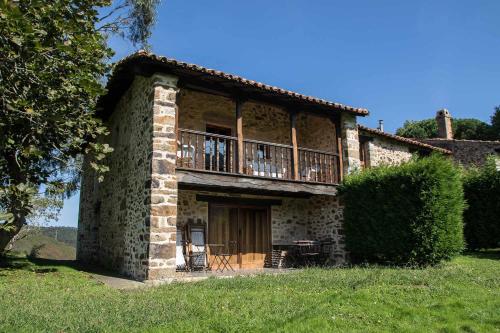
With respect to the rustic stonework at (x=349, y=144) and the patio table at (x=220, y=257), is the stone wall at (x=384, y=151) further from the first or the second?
the patio table at (x=220, y=257)

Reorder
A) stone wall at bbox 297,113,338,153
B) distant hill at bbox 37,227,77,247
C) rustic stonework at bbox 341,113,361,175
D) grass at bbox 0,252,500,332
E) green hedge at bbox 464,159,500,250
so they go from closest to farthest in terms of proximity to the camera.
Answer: grass at bbox 0,252,500,332
rustic stonework at bbox 341,113,361,175
green hedge at bbox 464,159,500,250
stone wall at bbox 297,113,338,153
distant hill at bbox 37,227,77,247

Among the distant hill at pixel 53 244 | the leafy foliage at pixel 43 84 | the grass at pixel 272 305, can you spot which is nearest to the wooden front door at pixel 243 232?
the leafy foliage at pixel 43 84

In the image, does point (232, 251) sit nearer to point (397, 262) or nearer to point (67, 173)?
point (397, 262)

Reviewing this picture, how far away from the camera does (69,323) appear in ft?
13.2

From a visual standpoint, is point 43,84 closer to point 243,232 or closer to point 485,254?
point 243,232

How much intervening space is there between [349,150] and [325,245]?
2797 mm

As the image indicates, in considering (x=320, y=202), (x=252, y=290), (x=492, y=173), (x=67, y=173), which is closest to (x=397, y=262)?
(x=320, y=202)

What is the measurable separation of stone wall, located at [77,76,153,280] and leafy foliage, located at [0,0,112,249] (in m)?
0.98

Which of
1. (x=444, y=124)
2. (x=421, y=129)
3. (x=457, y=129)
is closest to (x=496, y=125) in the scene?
(x=457, y=129)

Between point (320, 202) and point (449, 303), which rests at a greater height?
point (320, 202)

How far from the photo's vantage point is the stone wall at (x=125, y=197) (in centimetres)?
832

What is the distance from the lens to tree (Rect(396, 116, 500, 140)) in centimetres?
2977

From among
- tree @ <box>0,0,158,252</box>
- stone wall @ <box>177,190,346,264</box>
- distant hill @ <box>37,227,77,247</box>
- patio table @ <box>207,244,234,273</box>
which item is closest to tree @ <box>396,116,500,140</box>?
stone wall @ <box>177,190,346,264</box>

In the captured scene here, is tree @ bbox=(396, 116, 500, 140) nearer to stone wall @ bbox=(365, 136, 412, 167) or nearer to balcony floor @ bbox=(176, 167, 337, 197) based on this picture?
stone wall @ bbox=(365, 136, 412, 167)
